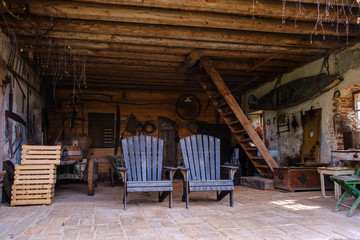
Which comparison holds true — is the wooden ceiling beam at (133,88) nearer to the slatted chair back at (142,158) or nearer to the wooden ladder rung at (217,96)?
the wooden ladder rung at (217,96)

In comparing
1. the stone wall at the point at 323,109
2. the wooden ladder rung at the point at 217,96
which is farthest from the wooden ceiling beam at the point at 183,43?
the wooden ladder rung at the point at 217,96

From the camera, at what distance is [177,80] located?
877 centimetres

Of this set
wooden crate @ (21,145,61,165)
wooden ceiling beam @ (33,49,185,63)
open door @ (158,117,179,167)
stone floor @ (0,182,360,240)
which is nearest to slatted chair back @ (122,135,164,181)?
stone floor @ (0,182,360,240)

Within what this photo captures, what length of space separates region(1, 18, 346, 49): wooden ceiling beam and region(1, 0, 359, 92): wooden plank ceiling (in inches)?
0.6

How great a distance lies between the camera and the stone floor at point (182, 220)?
272cm

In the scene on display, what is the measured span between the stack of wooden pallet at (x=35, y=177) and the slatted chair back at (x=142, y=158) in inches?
45.8

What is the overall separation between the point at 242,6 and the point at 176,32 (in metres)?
1.30

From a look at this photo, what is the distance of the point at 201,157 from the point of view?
15.0ft

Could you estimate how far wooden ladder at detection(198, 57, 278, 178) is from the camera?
20.0 feet

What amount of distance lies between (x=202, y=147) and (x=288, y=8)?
2.55 m

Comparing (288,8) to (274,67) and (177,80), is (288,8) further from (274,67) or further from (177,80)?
(177,80)

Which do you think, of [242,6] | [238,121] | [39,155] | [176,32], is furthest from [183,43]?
[39,155]

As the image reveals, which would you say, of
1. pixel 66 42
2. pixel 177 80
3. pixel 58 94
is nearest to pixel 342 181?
pixel 66 42

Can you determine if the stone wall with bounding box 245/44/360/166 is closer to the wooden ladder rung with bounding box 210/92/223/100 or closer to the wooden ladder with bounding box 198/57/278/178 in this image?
the wooden ladder with bounding box 198/57/278/178
